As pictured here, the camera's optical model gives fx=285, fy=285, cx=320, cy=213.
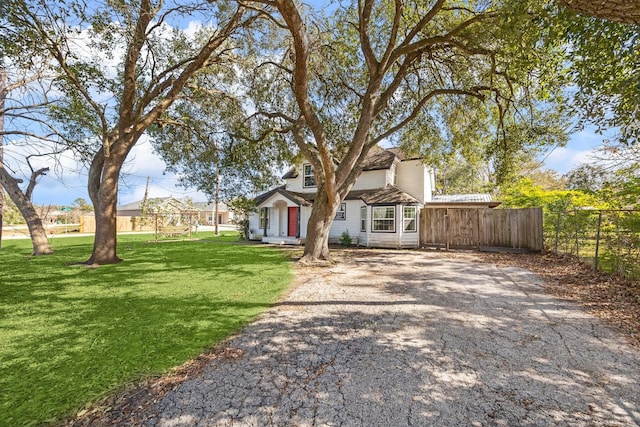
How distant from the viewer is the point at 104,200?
Result: 32.9ft

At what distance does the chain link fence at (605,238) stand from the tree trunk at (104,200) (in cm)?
1471

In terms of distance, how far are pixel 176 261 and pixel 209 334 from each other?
7817mm

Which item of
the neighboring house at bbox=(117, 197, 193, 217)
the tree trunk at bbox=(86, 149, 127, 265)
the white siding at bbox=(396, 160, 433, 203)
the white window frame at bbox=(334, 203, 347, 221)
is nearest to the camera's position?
the tree trunk at bbox=(86, 149, 127, 265)

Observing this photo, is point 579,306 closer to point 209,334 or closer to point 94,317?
point 209,334

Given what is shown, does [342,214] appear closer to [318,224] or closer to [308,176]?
[308,176]

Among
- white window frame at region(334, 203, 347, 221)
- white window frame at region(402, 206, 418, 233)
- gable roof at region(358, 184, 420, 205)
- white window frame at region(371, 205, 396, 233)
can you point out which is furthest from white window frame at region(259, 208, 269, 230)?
white window frame at region(402, 206, 418, 233)

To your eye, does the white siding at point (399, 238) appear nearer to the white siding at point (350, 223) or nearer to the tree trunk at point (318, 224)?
the white siding at point (350, 223)

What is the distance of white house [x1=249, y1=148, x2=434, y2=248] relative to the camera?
53.6ft

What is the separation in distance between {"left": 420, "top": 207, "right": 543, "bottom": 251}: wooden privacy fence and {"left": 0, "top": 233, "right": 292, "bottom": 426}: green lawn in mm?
10266

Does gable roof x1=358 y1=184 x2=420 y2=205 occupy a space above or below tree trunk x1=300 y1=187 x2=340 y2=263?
above

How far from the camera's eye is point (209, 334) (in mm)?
4199

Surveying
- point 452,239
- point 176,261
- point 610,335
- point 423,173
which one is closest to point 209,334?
point 610,335

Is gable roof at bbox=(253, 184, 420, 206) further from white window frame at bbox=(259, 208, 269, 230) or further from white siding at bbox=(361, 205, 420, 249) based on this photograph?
white window frame at bbox=(259, 208, 269, 230)

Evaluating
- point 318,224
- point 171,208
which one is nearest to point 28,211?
point 318,224
